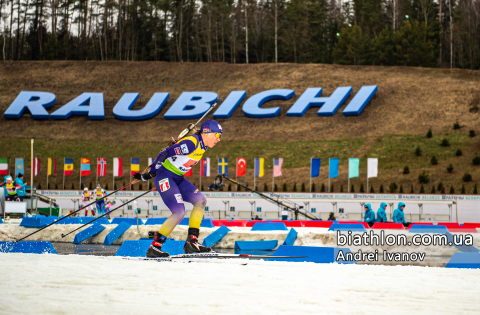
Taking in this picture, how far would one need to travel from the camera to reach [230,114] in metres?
53.5

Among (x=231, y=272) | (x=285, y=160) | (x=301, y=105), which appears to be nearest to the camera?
(x=231, y=272)

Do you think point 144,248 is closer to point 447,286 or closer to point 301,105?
point 447,286

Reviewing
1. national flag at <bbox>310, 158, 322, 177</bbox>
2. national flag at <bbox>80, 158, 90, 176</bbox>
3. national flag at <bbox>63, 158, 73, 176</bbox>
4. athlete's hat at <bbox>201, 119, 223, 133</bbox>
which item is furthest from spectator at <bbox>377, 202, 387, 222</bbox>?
national flag at <bbox>63, 158, 73, 176</bbox>

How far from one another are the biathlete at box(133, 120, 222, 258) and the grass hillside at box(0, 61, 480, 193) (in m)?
35.2

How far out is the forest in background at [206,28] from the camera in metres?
73.3

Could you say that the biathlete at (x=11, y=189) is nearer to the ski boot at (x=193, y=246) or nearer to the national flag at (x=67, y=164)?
the national flag at (x=67, y=164)

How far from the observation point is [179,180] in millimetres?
7707

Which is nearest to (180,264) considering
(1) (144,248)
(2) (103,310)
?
(1) (144,248)

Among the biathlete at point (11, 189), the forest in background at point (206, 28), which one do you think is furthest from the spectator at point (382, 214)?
the forest in background at point (206, 28)

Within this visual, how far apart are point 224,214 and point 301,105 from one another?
28457 mm

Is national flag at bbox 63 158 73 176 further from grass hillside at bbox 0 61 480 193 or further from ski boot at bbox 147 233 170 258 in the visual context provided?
ski boot at bbox 147 233 170 258

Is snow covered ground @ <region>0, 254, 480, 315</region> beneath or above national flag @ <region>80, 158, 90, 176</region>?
above

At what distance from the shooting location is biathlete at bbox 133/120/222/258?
7.45 m

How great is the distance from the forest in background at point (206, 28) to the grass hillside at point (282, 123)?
9945mm
